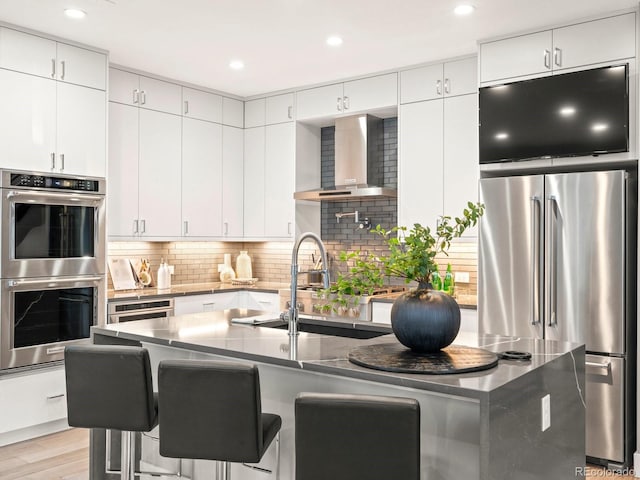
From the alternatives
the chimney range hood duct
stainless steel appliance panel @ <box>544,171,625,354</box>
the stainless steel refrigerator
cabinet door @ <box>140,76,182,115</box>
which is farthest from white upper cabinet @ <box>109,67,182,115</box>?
stainless steel appliance panel @ <box>544,171,625,354</box>

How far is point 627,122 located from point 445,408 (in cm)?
252

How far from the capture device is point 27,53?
168 inches

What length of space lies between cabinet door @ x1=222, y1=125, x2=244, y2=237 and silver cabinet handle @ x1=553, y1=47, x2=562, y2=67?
323 centimetres

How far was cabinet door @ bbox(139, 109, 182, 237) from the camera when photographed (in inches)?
211

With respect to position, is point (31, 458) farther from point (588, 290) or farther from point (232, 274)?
point (588, 290)

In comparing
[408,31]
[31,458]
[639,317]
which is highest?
[408,31]

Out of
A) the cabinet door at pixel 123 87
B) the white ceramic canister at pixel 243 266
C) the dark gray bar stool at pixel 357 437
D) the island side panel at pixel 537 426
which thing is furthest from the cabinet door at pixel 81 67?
the island side panel at pixel 537 426

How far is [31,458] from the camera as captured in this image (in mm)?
3924

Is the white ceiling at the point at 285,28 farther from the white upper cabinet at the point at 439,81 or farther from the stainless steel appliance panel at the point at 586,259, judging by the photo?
the stainless steel appliance panel at the point at 586,259

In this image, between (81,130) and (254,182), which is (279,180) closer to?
(254,182)

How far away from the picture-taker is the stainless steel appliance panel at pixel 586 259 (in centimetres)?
373

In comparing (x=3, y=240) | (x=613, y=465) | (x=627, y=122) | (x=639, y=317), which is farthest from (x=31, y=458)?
(x=627, y=122)

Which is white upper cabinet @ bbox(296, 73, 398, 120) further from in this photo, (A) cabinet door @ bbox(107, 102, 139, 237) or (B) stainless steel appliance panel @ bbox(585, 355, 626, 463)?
(B) stainless steel appliance panel @ bbox(585, 355, 626, 463)

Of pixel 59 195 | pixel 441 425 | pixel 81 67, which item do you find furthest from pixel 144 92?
pixel 441 425
